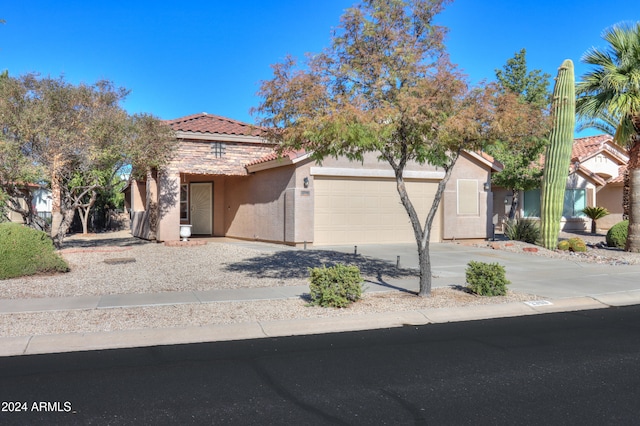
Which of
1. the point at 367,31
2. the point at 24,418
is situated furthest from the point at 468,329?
the point at 24,418

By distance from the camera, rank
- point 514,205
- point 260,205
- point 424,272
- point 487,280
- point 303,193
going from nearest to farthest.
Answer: point 424,272, point 487,280, point 303,193, point 260,205, point 514,205

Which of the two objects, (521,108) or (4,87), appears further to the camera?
(4,87)

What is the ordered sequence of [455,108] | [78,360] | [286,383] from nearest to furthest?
[286,383] → [78,360] → [455,108]

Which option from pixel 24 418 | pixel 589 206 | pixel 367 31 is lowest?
pixel 24 418

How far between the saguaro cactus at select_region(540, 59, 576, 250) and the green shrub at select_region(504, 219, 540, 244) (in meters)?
1.09

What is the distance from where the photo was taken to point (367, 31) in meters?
8.67

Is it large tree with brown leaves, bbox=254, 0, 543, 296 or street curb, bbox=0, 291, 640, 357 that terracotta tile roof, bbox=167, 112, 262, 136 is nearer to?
large tree with brown leaves, bbox=254, 0, 543, 296

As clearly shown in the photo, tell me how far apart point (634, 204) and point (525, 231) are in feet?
11.8

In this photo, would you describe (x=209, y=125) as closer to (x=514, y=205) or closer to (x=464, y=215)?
(x=464, y=215)

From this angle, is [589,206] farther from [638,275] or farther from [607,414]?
[607,414]

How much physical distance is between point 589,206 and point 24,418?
28997 millimetres

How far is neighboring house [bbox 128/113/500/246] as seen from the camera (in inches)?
698

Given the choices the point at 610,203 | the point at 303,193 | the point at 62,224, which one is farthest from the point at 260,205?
the point at 610,203

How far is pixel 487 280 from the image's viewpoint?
955 centimetres
